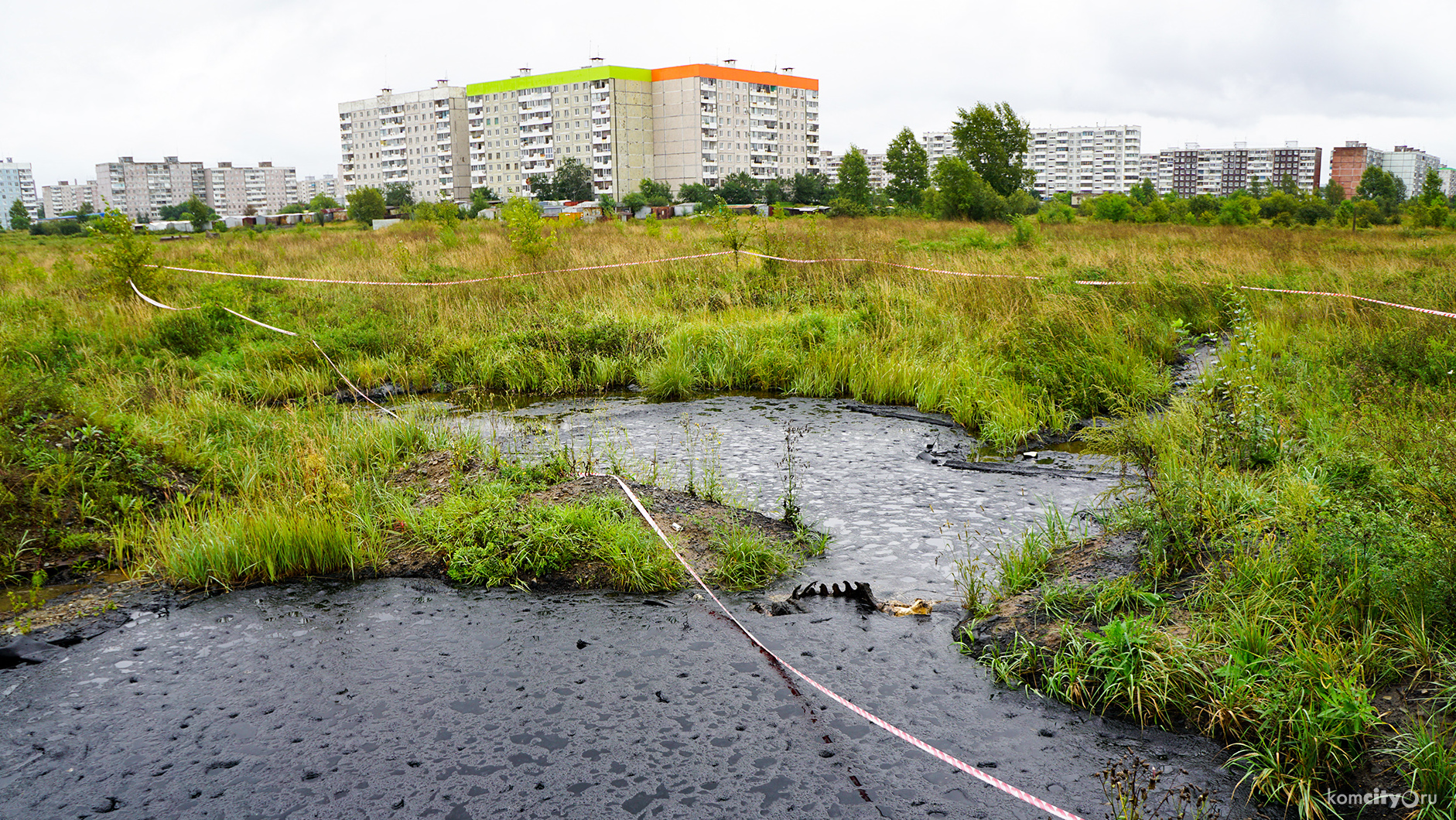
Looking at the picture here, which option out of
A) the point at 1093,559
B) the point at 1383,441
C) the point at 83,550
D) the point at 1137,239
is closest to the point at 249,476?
the point at 83,550

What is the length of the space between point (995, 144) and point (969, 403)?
40561 millimetres

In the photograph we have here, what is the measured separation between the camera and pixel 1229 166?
176 m

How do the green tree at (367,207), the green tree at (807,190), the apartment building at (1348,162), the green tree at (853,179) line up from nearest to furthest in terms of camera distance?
the green tree at (853,179) → the green tree at (367,207) → the green tree at (807,190) → the apartment building at (1348,162)

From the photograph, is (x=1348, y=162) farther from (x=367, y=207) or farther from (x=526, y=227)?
(x=526, y=227)

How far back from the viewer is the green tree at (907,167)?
193 ft

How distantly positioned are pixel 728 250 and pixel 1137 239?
1351 centimetres

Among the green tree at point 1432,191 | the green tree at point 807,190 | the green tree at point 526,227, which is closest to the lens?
the green tree at point 526,227

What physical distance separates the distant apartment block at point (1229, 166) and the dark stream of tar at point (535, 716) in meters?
188

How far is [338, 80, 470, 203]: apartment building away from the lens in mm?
117375

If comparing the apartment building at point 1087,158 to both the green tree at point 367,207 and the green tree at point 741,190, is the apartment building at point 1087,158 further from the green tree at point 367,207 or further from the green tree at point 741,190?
the green tree at point 367,207

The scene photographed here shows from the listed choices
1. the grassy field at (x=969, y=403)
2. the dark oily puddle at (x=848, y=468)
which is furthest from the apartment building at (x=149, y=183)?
the dark oily puddle at (x=848, y=468)

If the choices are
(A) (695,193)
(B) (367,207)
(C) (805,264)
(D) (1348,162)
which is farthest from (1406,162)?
(C) (805,264)

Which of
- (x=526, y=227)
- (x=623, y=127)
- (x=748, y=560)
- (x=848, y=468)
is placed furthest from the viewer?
(x=623, y=127)

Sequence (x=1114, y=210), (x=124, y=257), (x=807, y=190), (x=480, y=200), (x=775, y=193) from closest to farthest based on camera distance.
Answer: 1. (x=124, y=257)
2. (x=1114, y=210)
3. (x=807, y=190)
4. (x=480, y=200)
5. (x=775, y=193)
